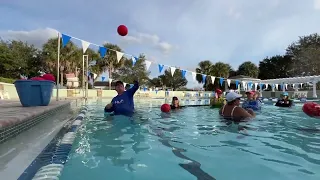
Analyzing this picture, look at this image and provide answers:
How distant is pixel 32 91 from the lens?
6.52 meters

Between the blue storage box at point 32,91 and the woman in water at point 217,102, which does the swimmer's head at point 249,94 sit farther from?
the blue storage box at point 32,91

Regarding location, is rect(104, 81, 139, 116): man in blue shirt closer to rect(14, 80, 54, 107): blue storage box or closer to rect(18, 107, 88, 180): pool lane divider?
rect(14, 80, 54, 107): blue storage box

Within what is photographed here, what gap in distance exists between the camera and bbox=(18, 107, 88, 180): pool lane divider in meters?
2.15

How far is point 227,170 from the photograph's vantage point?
9.55ft

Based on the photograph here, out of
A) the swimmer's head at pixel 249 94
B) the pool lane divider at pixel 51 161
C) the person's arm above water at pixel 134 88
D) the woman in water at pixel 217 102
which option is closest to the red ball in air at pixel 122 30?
the person's arm above water at pixel 134 88

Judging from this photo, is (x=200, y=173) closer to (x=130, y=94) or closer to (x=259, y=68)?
(x=130, y=94)

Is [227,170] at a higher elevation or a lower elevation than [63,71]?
lower

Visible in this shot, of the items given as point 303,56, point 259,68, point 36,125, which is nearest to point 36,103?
point 36,125

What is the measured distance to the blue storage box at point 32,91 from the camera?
21.1ft

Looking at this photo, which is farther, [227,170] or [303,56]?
[303,56]

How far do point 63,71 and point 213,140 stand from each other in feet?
120

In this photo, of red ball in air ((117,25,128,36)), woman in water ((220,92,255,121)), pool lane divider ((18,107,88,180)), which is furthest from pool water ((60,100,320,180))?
red ball in air ((117,25,128,36))

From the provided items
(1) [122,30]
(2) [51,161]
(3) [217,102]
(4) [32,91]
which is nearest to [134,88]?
(1) [122,30]

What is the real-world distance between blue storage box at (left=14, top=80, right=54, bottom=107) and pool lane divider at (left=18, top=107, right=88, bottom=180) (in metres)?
3.19
